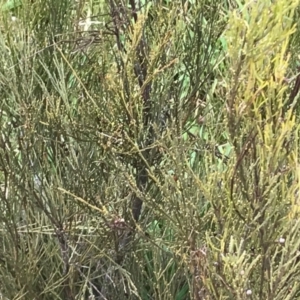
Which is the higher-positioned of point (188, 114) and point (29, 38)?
point (29, 38)

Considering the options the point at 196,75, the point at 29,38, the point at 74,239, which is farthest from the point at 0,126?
the point at 196,75

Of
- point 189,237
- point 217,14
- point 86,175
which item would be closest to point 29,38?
point 86,175

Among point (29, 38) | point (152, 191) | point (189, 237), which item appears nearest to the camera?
point (189, 237)

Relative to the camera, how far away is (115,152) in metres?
1.26

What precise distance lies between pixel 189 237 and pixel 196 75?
0.47 metres

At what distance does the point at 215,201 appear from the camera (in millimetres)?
990

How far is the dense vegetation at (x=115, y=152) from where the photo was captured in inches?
→ 43.4

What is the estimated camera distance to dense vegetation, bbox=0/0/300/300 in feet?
3.62

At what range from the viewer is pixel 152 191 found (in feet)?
4.59

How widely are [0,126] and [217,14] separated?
1.78 feet

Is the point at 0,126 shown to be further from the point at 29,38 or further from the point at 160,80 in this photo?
the point at 160,80

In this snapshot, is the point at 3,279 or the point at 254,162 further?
the point at 3,279

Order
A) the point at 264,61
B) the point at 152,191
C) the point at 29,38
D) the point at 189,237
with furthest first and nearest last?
the point at 152,191
the point at 29,38
the point at 189,237
the point at 264,61

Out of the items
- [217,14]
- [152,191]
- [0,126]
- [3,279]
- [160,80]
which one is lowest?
[3,279]
